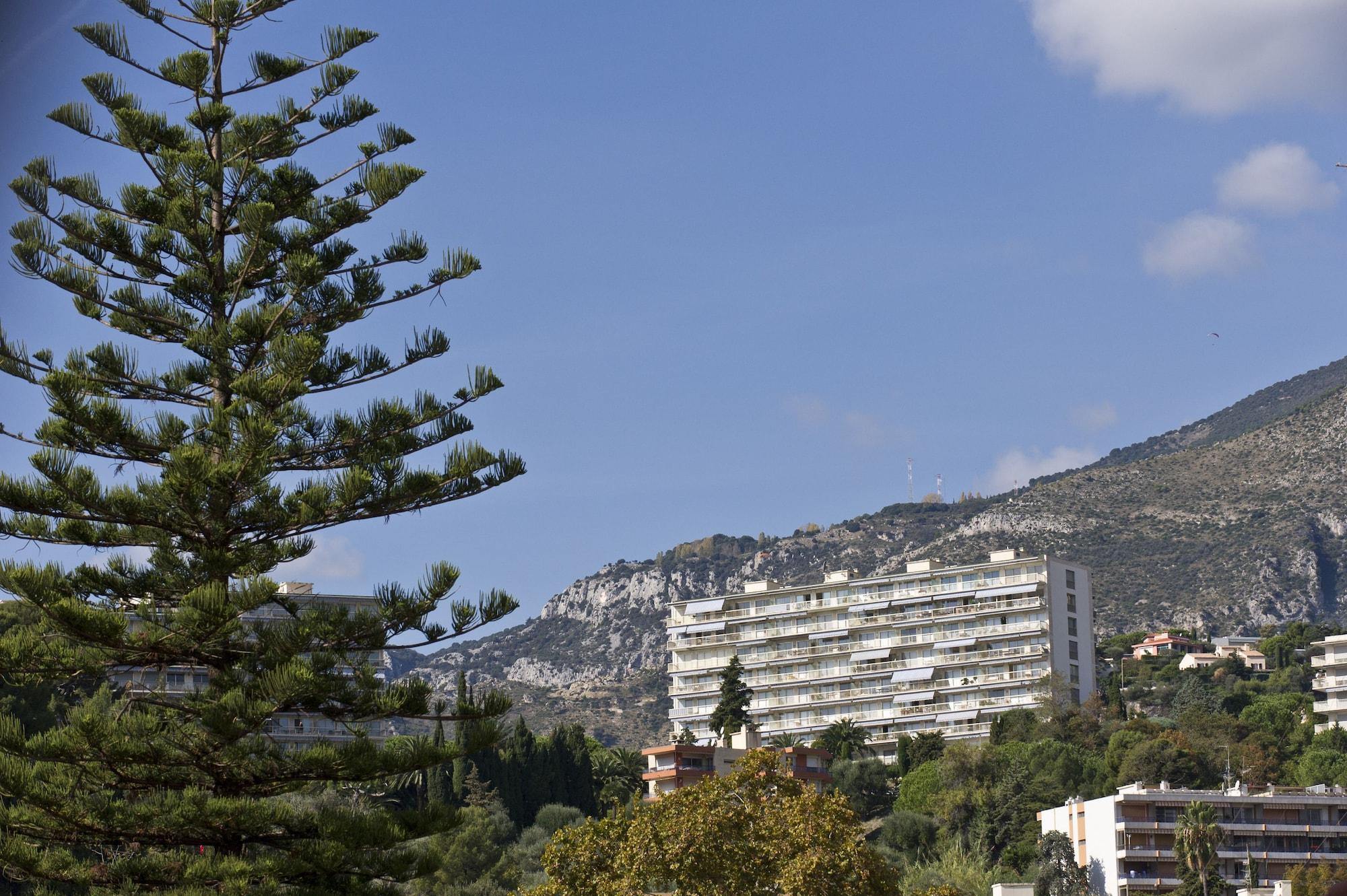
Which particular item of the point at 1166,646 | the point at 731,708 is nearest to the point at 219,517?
the point at 731,708

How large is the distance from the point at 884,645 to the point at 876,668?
156cm

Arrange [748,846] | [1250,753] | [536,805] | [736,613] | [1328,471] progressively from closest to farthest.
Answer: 1. [748,846]
2. [536,805]
3. [1250,753]
4. [736,613]
5. [1328,471]

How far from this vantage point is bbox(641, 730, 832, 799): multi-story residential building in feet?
260

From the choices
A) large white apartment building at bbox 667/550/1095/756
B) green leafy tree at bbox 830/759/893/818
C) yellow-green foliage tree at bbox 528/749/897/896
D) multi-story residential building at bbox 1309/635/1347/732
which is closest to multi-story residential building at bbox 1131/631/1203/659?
multi-story residential building at bbox 1309/635/1347/732

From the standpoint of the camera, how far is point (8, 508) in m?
19.6

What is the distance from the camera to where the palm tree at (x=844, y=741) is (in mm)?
93000

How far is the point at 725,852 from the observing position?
31.1 meters

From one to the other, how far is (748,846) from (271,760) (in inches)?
543

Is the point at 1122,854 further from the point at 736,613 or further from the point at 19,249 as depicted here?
the point at 19,249

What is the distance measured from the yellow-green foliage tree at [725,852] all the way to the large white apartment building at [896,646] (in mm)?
72574

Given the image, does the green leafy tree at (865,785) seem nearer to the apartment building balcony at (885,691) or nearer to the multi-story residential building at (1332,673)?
the apartment building balcony at (885,691)

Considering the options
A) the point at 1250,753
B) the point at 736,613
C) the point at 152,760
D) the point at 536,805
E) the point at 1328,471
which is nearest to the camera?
the point at 152,760

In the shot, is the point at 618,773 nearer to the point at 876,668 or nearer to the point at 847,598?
the point at 876,668

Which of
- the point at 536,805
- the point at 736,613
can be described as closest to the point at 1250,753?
the point at 536,805
